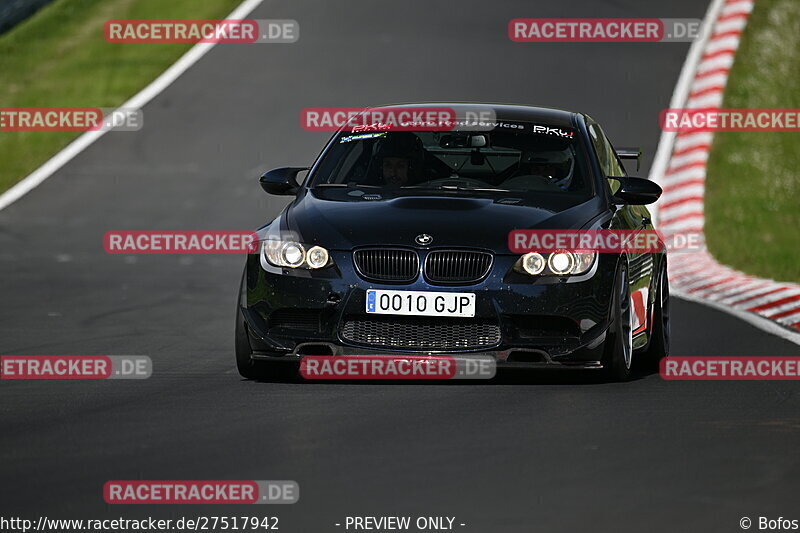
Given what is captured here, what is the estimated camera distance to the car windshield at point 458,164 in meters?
10.3

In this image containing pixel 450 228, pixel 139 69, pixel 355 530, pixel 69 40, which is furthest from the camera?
pixel 69 40

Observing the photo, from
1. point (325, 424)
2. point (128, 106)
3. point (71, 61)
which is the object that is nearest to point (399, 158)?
point (325, 424)

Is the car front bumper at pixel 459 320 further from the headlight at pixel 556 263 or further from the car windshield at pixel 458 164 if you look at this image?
the car windshield at pixel 458 164

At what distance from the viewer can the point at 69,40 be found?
28234 mm

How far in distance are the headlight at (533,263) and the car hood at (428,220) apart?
0.36ft

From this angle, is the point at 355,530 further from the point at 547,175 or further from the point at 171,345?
the point at 171,345

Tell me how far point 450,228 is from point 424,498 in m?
3.09

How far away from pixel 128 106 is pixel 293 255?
15014 millimetres

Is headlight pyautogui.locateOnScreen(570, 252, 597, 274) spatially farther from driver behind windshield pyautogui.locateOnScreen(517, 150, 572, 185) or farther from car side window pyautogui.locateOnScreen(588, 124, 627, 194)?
car side window pyautogui.locateOnScreen(588, 124, 627, 194)

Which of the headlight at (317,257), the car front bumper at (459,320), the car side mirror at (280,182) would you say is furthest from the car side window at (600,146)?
the headlight at (317,257)

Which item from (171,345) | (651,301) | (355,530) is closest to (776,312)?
(651,301)

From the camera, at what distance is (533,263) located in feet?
30.2

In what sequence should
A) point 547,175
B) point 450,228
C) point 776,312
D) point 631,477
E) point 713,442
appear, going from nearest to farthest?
point 631,477, point 713,442, point 450,228, point 547,175, point 776,312

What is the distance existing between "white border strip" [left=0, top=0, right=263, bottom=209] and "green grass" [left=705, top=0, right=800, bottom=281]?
24.8 feet
